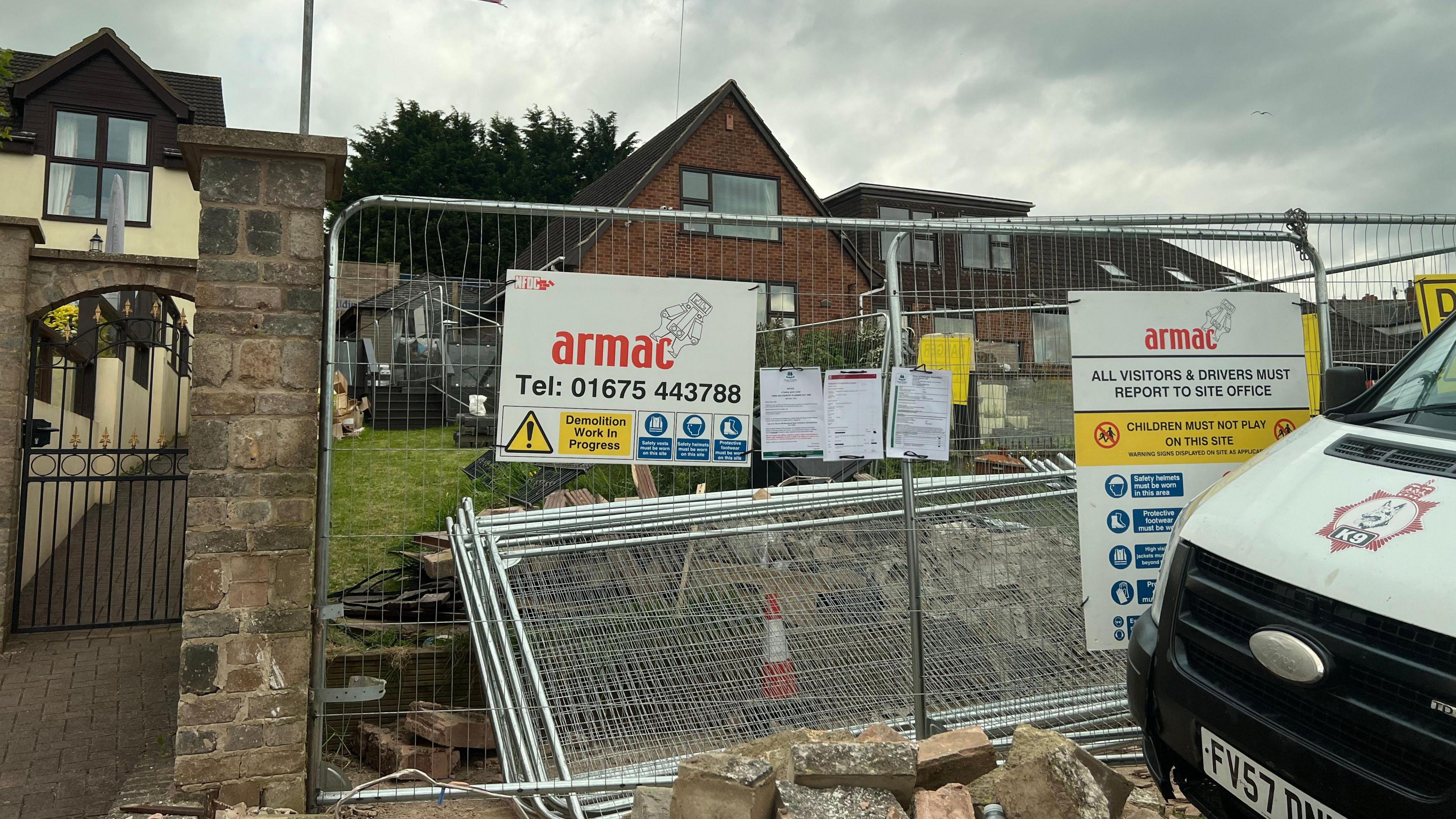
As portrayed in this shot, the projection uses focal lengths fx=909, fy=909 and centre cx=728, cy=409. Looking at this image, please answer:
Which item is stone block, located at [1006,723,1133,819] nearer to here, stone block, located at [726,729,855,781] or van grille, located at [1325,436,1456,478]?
stone block, located at [726,729,855,781]

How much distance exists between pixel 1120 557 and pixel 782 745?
6.18ft

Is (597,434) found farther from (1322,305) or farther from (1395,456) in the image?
(1322,305)

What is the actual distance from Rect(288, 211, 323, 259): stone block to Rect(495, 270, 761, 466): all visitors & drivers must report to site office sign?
0.88 metres

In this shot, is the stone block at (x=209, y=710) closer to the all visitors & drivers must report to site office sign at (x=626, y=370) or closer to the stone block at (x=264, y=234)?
the all visitors & drivers must report to site office sign at (x=626, y=370)

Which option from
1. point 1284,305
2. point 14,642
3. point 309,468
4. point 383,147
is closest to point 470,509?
point 309,468

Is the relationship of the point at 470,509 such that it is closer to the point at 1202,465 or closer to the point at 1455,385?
the point at 1202,465

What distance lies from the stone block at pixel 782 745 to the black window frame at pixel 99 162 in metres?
22.4

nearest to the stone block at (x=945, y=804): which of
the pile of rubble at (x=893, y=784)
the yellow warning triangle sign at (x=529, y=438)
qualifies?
the pile of rubble at (x=893, y=784)

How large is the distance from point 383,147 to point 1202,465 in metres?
43.6

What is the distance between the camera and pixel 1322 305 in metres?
4.78

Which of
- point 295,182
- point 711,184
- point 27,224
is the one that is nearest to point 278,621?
point 295,182

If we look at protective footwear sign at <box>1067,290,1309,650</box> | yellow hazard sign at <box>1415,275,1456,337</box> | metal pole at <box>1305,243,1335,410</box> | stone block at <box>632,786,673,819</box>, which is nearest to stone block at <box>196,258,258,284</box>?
stone block at <box>632,786,673,819</box>

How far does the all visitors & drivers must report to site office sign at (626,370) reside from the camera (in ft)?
12.7

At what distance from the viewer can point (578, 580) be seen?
4.94m
